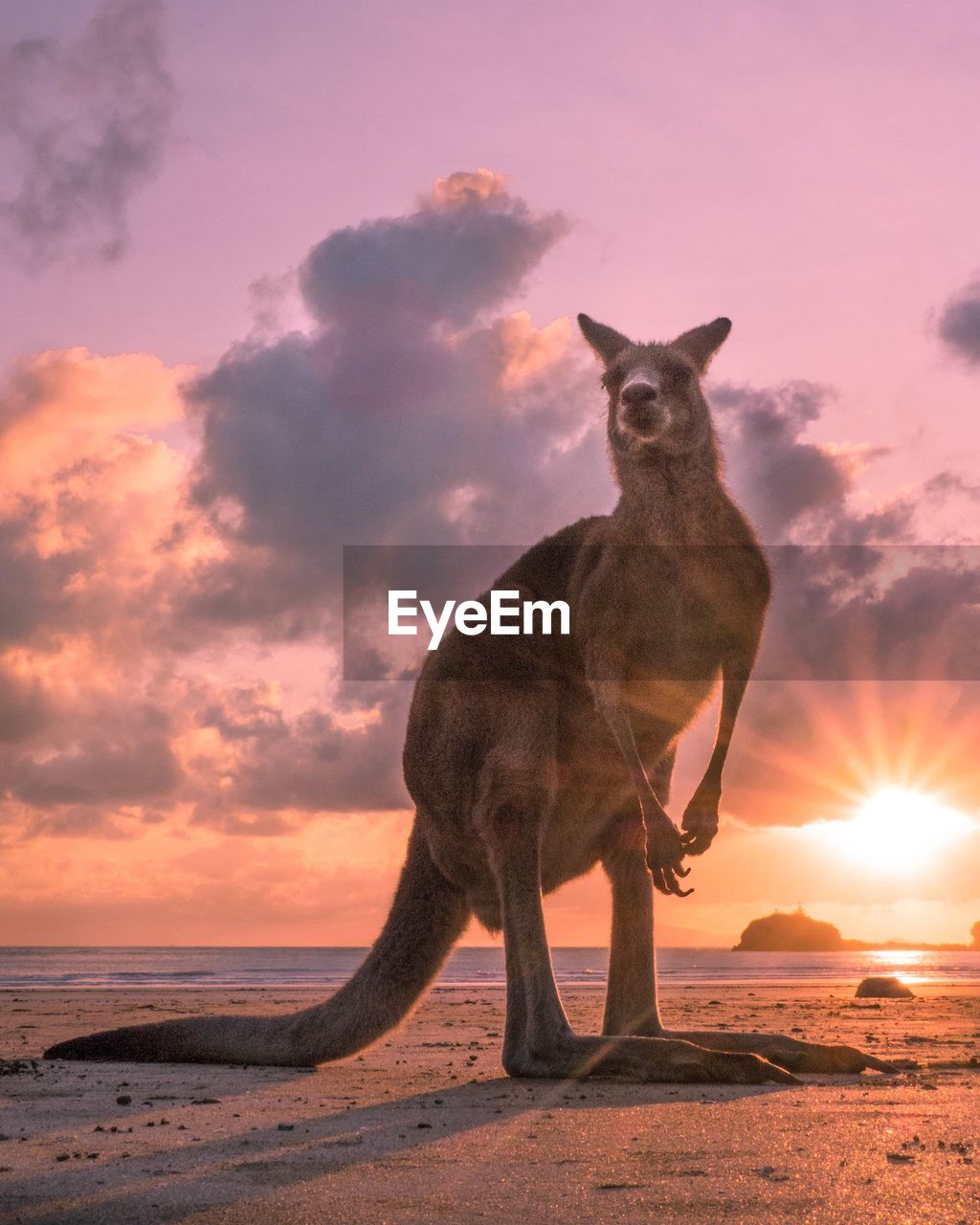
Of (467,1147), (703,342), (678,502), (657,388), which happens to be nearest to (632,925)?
(678,502)

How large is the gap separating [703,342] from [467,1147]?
4.00 meters

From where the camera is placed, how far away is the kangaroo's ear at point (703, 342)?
6.39 metres

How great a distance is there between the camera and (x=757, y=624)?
19.8ft

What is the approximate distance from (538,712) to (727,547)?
115 centimetres

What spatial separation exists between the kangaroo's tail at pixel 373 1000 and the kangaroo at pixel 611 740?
1 centimetres

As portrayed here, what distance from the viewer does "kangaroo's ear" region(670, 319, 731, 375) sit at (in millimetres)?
6387

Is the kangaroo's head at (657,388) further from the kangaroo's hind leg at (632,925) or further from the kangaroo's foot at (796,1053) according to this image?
the kangaroo's foot at (796,1053)

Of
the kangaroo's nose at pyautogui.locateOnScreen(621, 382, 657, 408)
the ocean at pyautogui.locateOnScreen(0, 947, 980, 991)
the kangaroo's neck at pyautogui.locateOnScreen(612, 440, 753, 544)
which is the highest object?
the kangaroo's nose at pyautogui.locateOnScreen(621, 382, 657, 408)

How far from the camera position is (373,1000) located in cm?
671

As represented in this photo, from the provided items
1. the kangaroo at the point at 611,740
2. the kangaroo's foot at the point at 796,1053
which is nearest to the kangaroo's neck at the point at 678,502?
the kangaroo at the point at 611,740

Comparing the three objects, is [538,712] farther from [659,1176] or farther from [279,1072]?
[659,1176]

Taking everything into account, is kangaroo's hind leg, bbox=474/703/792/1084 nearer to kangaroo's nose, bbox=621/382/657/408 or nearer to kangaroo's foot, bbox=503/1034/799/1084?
kangaroo's foot, bbox=503/1034/799/1084

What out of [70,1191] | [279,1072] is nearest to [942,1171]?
[70,1191]

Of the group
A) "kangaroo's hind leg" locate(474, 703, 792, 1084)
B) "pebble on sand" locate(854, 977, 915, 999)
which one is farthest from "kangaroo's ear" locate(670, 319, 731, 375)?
"pebble on sand" locate(854, 977, 915, 999)
